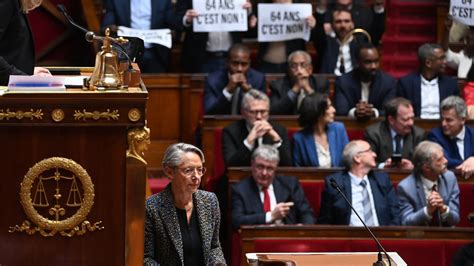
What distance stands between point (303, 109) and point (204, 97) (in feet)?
3.55

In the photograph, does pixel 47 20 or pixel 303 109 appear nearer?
pixel 303 109

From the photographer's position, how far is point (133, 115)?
10.2 feet

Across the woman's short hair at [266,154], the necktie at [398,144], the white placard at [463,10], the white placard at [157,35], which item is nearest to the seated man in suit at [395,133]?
the necktie at [398,144]

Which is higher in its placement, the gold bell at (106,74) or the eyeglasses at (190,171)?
the gold bell at (106,74)

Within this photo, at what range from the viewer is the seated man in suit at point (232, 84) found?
7.32m

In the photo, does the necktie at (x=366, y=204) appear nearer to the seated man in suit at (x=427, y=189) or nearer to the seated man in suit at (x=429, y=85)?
the seated man in suit at (x=427, y=189)

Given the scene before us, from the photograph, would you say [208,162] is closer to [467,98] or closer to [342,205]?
[342,205]

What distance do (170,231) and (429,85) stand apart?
393cm

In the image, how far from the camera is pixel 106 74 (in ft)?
10.5

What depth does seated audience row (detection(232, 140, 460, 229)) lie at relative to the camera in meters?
5.82

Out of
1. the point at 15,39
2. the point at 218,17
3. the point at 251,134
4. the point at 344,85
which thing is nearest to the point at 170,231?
the point at 15,39

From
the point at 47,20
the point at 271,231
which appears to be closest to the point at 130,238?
the point at 271,231

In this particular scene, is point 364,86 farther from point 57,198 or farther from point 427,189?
point 57,198

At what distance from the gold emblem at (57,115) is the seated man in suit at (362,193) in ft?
9.61
